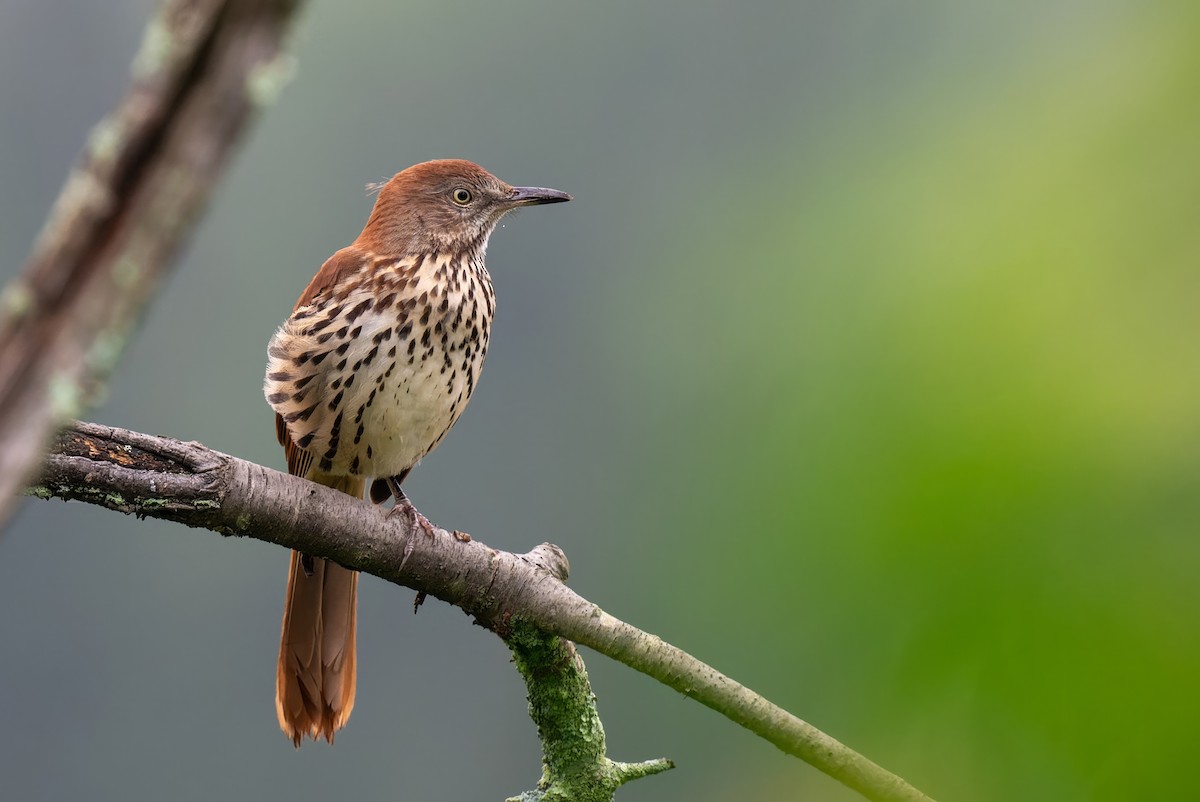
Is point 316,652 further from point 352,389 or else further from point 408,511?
point 408,511

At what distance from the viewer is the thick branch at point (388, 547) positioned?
2.70m

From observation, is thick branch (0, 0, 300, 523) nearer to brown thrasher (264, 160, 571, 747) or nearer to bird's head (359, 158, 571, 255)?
brown thrasher (264, 160, 571, 747)

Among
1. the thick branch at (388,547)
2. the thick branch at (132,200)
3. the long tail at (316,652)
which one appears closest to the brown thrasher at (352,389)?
the long tail at (316,652)

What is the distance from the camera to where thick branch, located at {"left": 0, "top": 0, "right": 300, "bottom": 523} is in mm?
831

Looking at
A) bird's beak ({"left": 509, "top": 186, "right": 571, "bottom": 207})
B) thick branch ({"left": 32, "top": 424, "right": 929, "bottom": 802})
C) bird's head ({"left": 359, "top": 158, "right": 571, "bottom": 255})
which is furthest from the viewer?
bird's beak ({"left": 509, "top": 186, "right": 571, "bottom": 207})

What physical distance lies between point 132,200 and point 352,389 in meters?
3.38

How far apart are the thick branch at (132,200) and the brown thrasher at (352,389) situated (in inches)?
133

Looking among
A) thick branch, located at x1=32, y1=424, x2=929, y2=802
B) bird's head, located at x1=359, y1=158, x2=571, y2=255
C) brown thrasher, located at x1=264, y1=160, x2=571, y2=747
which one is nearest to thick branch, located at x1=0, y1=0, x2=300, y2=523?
thick branch, located at x1=32, y1=424, x2=929, y2=802

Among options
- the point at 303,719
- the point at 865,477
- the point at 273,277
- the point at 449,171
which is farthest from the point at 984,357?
the point at 273,277

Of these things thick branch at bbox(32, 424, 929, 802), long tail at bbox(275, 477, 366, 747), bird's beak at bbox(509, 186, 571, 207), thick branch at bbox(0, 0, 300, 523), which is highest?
bird's beak at bbox(509, 186, 571, 207)

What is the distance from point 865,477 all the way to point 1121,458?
218 millimetres

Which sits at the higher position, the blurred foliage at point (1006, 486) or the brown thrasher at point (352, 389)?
the blurred foliage at point (1006, 486)

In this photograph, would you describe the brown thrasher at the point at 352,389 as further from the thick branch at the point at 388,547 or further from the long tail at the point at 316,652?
the thick branch at the point at 388,547

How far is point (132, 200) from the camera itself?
2.80 ft
